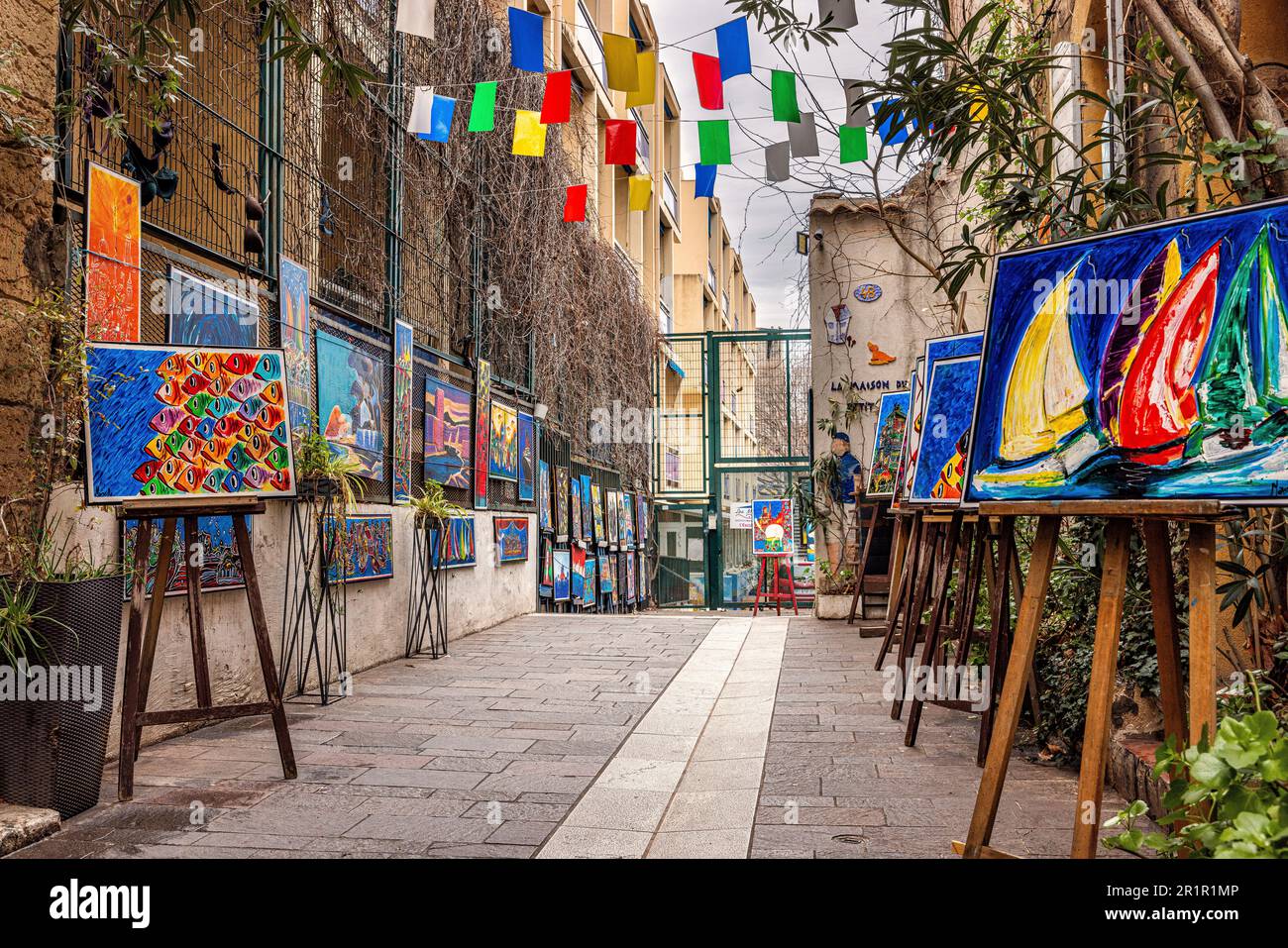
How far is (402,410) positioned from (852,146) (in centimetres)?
412

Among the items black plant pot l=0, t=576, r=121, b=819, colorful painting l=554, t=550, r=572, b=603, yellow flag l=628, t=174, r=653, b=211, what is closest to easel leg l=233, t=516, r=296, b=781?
black plant pot l=0, t=576, r=121, b=819

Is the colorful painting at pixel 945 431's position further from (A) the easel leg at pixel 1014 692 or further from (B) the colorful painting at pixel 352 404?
(B) the colorful painting at pixel 352 404

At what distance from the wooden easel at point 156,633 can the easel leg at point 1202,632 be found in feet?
10.7

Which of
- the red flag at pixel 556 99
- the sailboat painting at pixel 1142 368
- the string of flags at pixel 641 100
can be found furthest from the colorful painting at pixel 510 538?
the sailboat painting at pixel 1142 368

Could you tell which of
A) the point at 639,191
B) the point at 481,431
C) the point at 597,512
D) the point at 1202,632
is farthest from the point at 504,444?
the point at 1202,632

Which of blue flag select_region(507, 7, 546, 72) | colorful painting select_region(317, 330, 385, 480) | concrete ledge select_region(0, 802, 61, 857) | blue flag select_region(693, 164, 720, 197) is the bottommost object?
concrete ledge select_region(0, 802, 61, 857)

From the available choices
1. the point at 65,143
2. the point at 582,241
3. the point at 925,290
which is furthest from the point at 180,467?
the point at 582,241

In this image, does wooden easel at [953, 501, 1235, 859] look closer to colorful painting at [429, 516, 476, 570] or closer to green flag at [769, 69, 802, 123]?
green flag at [769, 69, 802, 123]

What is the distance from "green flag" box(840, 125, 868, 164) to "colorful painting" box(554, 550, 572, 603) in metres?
6.99

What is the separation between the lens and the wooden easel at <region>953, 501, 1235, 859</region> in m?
2.46
